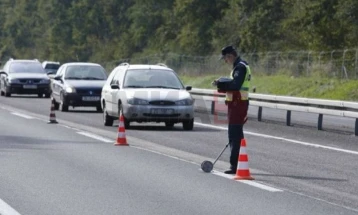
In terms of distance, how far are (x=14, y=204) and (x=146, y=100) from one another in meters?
13.0

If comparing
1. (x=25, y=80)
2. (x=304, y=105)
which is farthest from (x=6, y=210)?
(x=25, y=80)

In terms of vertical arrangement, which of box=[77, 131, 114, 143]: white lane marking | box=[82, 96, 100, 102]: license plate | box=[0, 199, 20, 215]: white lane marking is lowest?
box=[77, 131, 114, 143]: white lane marking

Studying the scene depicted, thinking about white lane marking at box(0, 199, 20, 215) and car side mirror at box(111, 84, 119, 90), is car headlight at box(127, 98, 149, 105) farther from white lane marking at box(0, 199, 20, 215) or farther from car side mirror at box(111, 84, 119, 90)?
white lane marking at box(0, 199, 20, 215)

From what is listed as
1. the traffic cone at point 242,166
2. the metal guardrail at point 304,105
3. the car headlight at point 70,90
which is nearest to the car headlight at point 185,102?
the metal guardrail at point 304,105

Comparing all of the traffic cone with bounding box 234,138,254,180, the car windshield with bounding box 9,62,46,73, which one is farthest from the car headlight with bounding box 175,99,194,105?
the car windshield with bounding box 9,62,46,73

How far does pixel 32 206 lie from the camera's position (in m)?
11.7

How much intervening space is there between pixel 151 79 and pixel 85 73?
972cm

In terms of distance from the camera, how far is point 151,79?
84.9 feet

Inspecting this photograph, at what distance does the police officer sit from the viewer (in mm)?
15359

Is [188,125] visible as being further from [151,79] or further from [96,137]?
[96,137]

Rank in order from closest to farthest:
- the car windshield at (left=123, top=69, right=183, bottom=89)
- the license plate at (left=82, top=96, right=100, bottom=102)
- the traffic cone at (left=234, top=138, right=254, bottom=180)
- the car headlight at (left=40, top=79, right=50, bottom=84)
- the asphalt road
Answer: the asphalt road, the traffic cone at (left=234, top=138, right=254, bottom=180), the car windshield at (left=123, top=69, right=183, bottom=89), the license plate at (left=82, top=96, right=100, bottom=102), the car headlight at (left=40, top=79, right=50, bottom=84)

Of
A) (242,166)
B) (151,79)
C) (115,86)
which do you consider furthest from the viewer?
(115,86)

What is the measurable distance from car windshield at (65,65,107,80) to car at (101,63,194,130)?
824 cm

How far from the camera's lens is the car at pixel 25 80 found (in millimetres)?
45344
